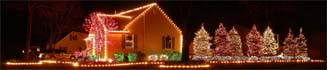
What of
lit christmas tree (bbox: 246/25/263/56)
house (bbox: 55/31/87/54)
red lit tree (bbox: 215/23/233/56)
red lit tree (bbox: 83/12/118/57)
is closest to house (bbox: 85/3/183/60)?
red lit tree (bbox: 83/12/118/57)

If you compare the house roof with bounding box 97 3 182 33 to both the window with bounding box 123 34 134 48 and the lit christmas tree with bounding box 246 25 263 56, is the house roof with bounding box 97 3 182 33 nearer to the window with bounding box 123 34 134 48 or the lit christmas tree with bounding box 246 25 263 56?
the window with bounding box 123 34 134 48

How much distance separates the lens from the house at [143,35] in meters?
39.4

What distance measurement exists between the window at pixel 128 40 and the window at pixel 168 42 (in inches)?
109

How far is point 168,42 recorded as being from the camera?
42344mm

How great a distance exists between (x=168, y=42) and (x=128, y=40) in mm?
3536

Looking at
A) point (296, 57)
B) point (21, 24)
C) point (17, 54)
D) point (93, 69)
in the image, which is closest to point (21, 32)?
point (21, 24)

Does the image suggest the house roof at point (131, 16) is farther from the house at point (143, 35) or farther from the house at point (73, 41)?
the house at point (73, 41)

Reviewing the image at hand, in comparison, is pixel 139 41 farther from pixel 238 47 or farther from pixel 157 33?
pixel 238 47

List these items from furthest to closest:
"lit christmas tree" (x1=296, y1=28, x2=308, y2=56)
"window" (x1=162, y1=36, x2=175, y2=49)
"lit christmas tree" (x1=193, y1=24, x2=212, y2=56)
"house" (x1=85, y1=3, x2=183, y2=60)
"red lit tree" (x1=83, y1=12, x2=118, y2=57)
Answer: "lit christmas tree" (x1=193, y1=24, x2=212, y2=56) → "lit christmas tree" (x1=296, y1=28, x2=308, y2=56) → "window" (x1=162, y1=36, x2=175, y2=49) → "house" (x1=85, y1=3, x2=183, y2=60) → "red lit tree" (x1=83, y1=12, x2=118, y2=57)

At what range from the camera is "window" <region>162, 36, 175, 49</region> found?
42.0 m

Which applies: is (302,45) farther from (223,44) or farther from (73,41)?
(73,41)

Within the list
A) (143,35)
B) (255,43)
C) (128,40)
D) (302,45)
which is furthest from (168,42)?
(302,45)

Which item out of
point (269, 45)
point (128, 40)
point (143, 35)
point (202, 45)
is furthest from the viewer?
point (202, 45)

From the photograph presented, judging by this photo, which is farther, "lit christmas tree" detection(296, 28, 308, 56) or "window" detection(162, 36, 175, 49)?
"lit christmas tree" detection(296, 28, 308, 56)
